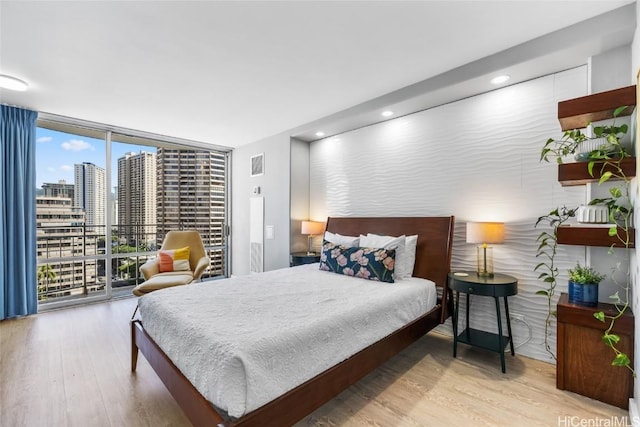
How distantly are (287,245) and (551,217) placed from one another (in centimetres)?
317

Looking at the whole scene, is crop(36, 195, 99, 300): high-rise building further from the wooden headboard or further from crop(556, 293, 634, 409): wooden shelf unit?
crop(556, 293, 634, 409): wooden shelf unit

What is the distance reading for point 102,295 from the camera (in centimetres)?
432

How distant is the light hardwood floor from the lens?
1.80 m

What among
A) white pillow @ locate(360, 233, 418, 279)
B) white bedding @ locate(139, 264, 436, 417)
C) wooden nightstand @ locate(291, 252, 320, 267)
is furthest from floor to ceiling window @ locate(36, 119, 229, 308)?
white pillow @ locate(360, 233, 418, 279)

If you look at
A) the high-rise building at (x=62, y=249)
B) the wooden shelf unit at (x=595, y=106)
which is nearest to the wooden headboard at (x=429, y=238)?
the wooden shelf unit at (x=595, y=106)

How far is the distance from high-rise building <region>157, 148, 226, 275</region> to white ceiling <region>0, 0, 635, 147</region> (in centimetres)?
203

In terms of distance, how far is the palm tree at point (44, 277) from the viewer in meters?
4.06

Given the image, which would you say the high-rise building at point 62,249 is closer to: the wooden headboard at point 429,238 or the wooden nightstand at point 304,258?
the wooden nightstand at point 304,258

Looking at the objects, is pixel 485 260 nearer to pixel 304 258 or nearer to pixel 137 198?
pixel 304 258

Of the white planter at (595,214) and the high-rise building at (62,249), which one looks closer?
the white planter at (595,214)

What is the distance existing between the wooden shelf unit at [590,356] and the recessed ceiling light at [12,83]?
5.01m

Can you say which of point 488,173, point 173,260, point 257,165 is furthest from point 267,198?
point 488,173

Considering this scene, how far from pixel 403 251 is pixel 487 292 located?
2.67ft

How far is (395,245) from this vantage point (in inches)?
116
